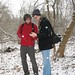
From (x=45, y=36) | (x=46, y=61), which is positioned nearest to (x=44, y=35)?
(x=45, y=36)

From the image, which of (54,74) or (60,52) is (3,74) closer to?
(54,74)

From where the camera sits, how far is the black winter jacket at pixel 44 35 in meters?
6.60

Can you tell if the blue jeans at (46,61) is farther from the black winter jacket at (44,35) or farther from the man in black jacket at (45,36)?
the black winter jacket at (44,35)

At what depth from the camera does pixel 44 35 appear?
657cm

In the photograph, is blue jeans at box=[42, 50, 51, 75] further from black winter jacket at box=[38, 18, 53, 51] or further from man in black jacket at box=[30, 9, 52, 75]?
black winter jacket at box=[38, 18, 53, 51]

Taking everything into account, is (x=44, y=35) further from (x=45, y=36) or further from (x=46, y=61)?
(x=46, y=61)

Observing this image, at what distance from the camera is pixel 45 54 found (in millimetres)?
6730

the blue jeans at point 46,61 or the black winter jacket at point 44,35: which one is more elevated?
the black winter jacket at point 44,35

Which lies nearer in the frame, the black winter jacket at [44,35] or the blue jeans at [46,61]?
the black winter jacket at [44,35]

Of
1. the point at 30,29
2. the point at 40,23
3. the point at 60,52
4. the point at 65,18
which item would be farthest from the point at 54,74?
the point at 65,18

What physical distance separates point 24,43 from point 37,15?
1.16 metres

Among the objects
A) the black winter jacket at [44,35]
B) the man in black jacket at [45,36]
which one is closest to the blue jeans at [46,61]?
the man in black jacket at [45,36]

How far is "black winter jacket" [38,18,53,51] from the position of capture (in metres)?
6.60

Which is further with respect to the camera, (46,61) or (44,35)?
(46,61)
